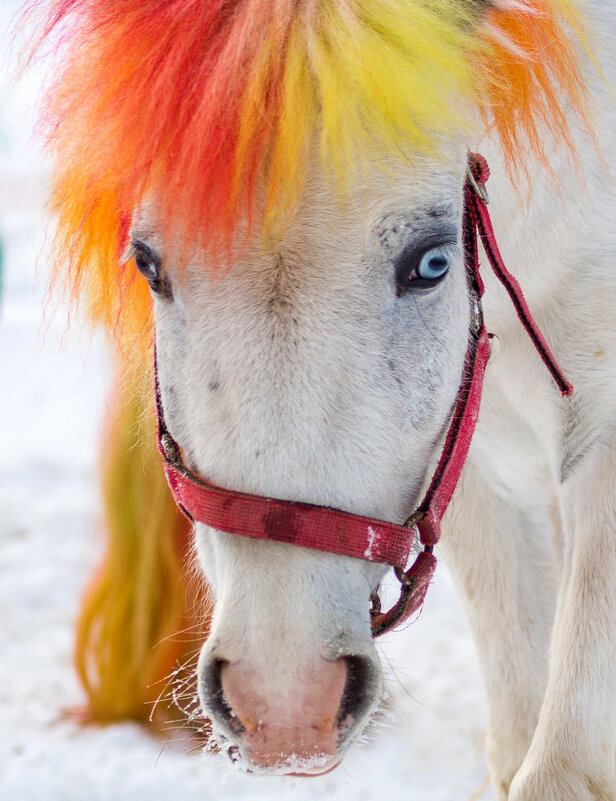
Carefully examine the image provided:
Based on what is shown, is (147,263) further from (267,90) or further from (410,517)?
(410,517)

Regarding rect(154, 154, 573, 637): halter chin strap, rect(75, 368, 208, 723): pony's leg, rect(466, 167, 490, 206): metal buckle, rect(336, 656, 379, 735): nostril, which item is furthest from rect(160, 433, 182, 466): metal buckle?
rect(75, 368, 208, 723): pony's leg

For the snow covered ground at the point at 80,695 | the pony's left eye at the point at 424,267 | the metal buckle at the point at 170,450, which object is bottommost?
the snow covered ground at the point at 80,695

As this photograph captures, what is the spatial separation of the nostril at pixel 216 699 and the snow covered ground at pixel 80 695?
Result: 29cm

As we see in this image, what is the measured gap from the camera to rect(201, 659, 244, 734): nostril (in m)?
1.08

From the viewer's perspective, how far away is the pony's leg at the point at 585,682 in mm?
1352

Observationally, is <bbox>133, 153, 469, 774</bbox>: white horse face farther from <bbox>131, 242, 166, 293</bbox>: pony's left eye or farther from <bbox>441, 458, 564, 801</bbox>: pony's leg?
<bbox>441, 458, 564, 801</bbox>: pony's leg

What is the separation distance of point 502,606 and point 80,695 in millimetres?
1370

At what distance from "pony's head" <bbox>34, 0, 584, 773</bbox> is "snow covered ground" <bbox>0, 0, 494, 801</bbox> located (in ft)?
1.03

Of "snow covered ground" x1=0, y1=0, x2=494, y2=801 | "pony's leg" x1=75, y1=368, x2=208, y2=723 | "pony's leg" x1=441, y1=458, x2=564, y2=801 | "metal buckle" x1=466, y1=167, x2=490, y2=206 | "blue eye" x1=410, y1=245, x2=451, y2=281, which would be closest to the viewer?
"blue eye" x1=410, y1=245, x2=451, y2=281

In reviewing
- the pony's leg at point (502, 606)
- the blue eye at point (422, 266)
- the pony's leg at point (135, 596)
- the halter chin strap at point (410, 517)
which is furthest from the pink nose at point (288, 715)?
the pony's leg at point (135, 596)

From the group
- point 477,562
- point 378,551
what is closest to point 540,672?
point 477,562

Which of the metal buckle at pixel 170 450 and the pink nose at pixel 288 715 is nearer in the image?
the pink nose at pixel 288 715

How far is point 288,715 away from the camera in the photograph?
3.36 feet

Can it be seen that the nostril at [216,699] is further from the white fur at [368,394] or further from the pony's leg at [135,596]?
the pony's leg at [135,596]
